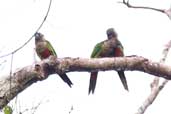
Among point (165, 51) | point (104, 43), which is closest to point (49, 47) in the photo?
point (104, 43)

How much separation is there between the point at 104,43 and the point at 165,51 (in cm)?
227

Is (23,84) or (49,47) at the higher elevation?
(23,84)

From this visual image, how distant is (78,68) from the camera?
261 centimetres

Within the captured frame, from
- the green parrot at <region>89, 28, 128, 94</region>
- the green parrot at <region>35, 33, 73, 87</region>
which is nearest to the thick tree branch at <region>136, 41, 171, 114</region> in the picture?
the green parrot at <region>89, 28, 128, 94</region>

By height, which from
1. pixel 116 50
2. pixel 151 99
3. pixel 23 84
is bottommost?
pixel 116 50

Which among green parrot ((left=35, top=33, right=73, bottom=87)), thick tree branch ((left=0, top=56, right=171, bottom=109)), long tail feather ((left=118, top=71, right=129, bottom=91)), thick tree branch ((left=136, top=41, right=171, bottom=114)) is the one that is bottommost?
green parrot ((left=35, top=33, right=73, bottom=87))

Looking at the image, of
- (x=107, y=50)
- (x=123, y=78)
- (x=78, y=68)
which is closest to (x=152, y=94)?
(x=123, y=78)

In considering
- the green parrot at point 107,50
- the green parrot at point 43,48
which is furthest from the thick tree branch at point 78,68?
the green parrot at point 43,48

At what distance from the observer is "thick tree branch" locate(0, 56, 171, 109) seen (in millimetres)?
2523

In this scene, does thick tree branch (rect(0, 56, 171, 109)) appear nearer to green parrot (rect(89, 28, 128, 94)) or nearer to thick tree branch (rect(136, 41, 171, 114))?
thick tree branch (rect(136, 41, 171, 114))

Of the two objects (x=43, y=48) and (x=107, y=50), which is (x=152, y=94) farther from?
(x=43, y=48)

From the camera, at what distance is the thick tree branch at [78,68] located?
8.28ft

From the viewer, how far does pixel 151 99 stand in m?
3.34

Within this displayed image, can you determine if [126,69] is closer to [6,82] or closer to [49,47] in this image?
[6,82]
